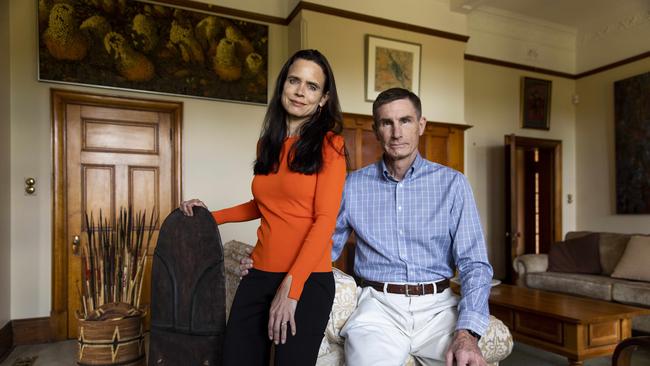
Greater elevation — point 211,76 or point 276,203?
point 211,76

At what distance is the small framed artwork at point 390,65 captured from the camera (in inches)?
188

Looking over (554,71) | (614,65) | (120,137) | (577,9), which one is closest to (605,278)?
(614,65)

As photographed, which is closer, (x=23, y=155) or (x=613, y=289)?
(x=23, y=155)

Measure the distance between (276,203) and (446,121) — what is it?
425 cm

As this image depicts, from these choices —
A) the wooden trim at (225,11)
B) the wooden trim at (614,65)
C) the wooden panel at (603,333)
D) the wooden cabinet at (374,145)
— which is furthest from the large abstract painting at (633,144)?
the wooden trim at (225,11)

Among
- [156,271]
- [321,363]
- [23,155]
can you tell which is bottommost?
[321,363]

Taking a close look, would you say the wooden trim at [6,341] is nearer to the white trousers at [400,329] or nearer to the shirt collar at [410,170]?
the white trousers at [400,329]

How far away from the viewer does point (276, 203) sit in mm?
1322

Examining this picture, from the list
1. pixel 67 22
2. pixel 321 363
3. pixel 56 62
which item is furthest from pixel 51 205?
pixel 321 363

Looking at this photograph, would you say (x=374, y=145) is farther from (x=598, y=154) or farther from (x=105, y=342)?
(x=598, y=154)

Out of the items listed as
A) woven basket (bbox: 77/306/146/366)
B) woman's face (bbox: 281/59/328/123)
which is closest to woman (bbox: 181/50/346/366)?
woman's face (bbox: 281/59/328/123)

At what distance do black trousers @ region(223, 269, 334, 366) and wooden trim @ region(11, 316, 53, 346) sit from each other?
129 inches

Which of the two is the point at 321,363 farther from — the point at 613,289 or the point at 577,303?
the point at 613,289

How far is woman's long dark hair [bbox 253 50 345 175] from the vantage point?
129cm
